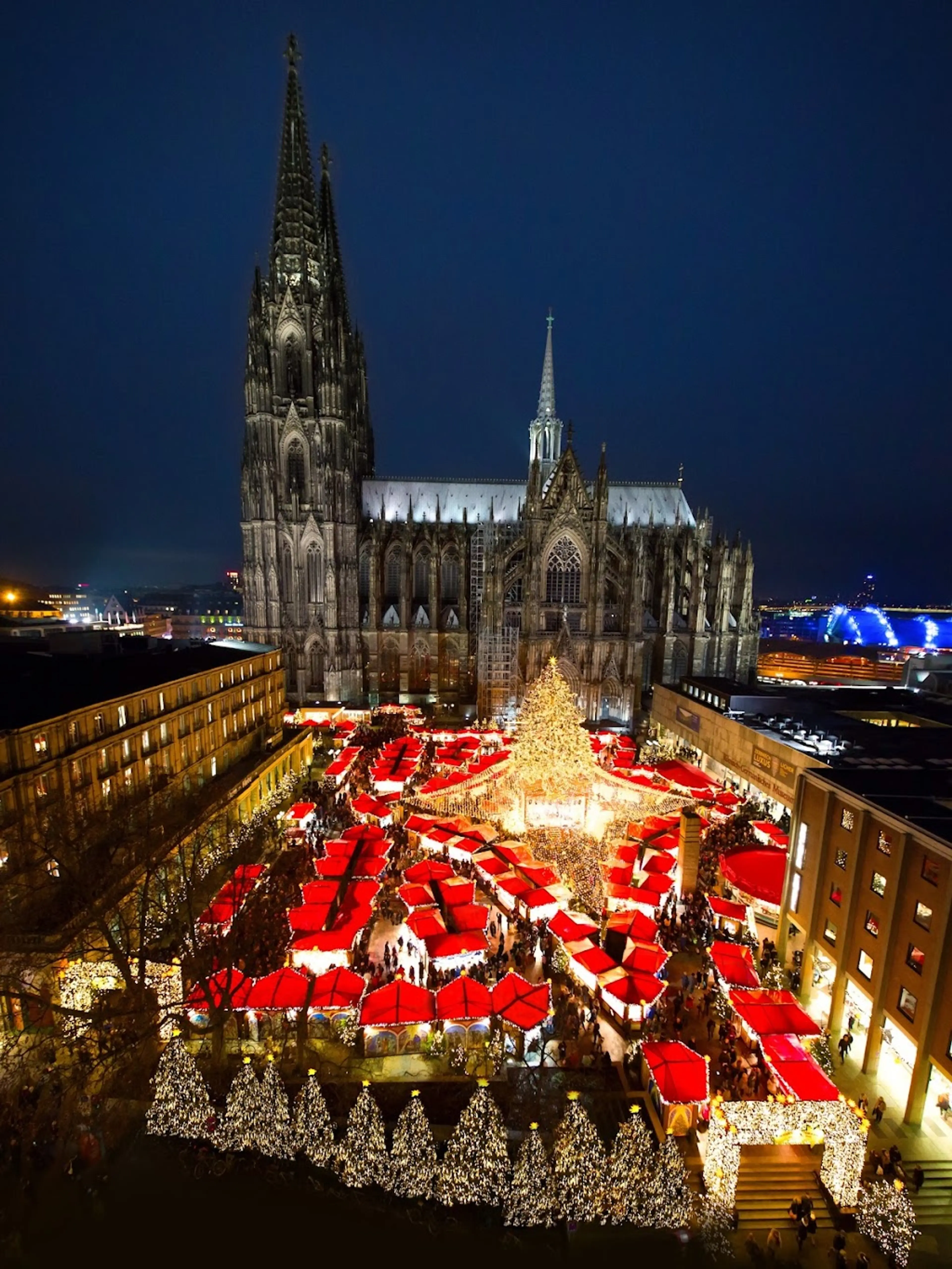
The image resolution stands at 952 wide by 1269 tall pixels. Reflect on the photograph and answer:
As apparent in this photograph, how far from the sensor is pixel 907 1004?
47.4ft

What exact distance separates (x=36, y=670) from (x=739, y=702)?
40.5 meters

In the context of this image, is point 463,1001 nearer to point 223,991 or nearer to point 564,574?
point 223,991

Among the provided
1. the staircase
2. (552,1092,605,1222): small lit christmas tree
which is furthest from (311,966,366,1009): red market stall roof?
the staircase

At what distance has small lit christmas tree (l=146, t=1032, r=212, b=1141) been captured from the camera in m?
13.1

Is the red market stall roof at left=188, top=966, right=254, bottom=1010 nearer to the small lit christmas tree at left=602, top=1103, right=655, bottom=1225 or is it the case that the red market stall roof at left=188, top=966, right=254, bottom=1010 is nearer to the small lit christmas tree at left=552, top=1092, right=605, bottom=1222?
the small lit christmas tree at left=552, top=1092, right=605, bottom=1222

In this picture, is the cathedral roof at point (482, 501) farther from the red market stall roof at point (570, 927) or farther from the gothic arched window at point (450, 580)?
the red market stall roof at point (570, 927)

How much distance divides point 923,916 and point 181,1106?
769 inches

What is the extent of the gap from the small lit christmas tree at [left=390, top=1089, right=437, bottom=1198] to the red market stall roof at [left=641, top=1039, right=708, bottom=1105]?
5.71m

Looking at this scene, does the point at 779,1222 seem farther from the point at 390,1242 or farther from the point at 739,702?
the point at 739,702

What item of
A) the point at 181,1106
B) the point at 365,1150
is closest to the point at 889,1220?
the point at 365,1150

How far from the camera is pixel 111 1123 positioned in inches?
533

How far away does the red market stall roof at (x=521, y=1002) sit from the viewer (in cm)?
1515

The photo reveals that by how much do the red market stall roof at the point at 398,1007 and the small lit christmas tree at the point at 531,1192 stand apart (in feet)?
13.3

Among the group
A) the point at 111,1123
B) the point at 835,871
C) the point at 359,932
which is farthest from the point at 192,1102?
the point at 835,871
